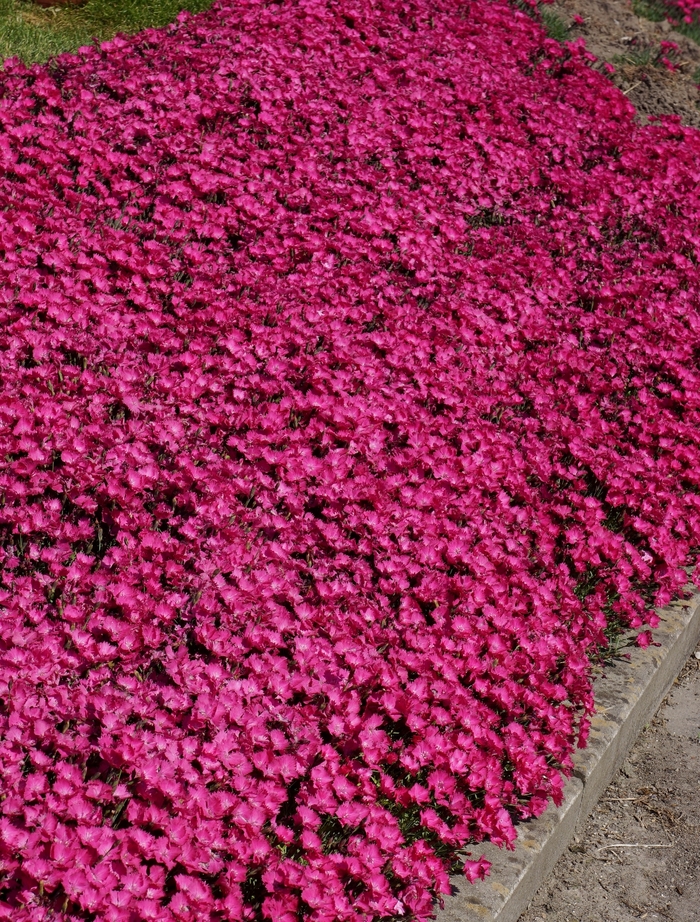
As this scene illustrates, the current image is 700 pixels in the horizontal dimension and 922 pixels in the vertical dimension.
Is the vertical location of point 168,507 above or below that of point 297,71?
below

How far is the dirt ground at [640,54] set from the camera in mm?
9195

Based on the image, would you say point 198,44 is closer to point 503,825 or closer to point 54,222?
point 54,222

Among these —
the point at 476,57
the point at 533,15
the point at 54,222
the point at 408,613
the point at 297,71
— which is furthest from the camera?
the point at 533,15

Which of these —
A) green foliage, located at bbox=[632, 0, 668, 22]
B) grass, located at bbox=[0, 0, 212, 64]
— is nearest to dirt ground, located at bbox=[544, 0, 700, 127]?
green foliage, located at bbox=[632, 0, 668, 22]

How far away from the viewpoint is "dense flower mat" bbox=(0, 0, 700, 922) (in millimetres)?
2641

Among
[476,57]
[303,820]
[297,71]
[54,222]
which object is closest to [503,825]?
[303,820]

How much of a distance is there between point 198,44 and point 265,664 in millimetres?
5102

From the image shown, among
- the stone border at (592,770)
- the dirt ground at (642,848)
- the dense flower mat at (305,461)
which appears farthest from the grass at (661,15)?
the dirt ground at (642,848)

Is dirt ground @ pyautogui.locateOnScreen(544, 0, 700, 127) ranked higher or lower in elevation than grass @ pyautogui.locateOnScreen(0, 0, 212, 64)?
higher

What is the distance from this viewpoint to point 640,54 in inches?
393

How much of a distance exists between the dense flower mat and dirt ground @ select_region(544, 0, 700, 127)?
2.24 m

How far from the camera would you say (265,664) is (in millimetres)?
2977

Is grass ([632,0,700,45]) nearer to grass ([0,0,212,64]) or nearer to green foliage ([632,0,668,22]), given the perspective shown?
green foliage ([632,0,668,22])

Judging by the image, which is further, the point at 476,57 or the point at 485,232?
the point at 476,57
